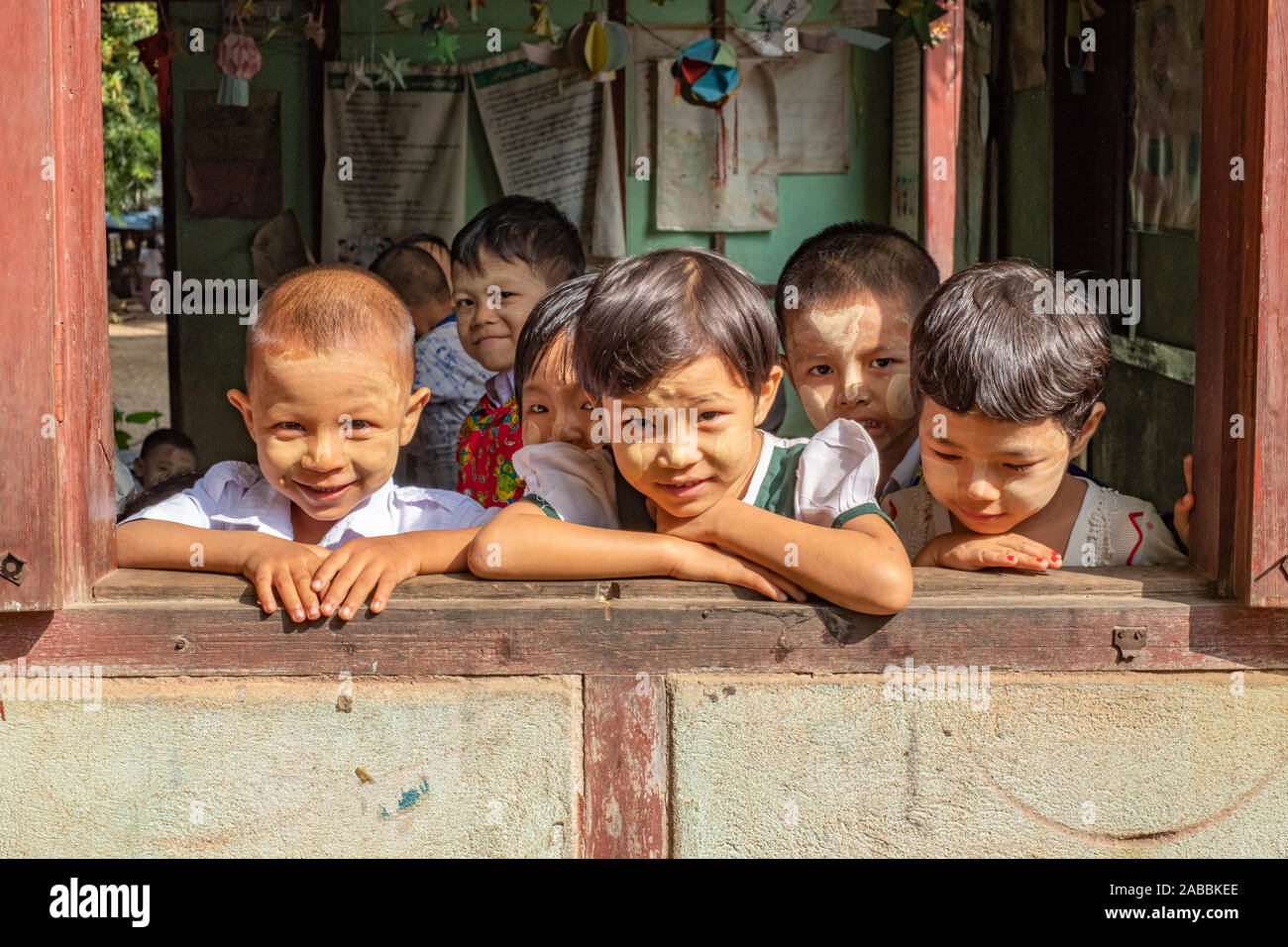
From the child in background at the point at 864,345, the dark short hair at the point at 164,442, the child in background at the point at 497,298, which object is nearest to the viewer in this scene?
the child in background at the point at 864,345

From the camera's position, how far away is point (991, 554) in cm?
247

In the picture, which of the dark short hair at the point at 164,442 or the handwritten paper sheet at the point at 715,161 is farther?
the handwritten paper sheet at the point at 715,161

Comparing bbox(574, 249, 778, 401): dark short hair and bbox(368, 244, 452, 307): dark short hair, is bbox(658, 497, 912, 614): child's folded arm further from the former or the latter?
bbox(368, 244, 452, 307): dark short hair

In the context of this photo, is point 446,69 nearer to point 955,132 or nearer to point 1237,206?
point 955,132

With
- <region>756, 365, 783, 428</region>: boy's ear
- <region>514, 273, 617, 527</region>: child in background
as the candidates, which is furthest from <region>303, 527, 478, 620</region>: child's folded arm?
<region>756, 365, 783, 428</region>: boy's ear

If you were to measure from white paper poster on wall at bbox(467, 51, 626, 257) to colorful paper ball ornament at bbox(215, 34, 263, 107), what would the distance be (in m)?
1.10

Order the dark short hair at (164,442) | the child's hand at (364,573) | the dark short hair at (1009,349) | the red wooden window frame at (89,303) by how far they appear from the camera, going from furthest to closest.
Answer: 1. the dark short hair at (164,442)
2. the dark short hair at (1009,349)
3. the child's hand at (364,573)
4. the red wooden window frame at (89,303)

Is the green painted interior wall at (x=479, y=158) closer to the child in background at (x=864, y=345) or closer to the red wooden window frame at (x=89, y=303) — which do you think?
the child in background at (x=864, y=345)

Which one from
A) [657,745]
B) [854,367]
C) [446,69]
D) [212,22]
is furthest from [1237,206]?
[212,22]

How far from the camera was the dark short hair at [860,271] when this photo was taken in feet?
10.3

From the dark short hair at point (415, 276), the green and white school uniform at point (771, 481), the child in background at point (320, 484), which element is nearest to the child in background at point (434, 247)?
the dark short hair at point (415, 276)

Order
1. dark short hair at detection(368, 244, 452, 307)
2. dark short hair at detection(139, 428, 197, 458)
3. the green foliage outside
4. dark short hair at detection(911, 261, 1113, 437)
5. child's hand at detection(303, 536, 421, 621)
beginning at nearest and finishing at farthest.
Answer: child's hand at detection(303, 536, 421, 621)
dark short hair at detection(911, 261, 1113, 437)
dark short hair at detection(368, 244, 452, 307)
dark short hair at detection(139, 428, 197, 458)
the green foliage outside

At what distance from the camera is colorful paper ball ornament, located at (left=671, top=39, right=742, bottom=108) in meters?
6.24

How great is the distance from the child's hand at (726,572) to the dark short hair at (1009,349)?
19.4 inches
